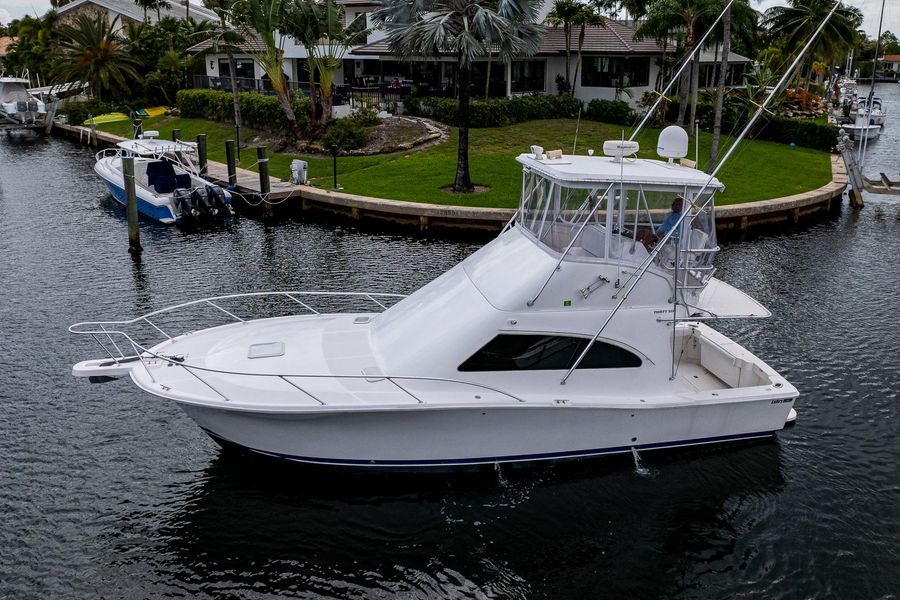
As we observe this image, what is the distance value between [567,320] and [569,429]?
1.42 metres

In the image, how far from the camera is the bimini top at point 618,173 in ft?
31.6

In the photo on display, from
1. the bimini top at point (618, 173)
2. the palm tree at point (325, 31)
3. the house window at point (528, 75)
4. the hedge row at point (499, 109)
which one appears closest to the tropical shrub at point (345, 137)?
the palm tree at point (325, 31)

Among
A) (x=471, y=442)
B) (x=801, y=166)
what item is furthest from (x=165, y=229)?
(x=801, y=166)

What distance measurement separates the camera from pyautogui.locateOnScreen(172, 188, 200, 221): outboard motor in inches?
952

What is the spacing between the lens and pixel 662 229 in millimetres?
10031

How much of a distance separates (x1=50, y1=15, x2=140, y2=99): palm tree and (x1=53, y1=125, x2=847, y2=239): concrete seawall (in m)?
27.4

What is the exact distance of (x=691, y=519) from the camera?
31.3 ft

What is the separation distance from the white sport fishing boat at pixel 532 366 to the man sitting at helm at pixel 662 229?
0.07m

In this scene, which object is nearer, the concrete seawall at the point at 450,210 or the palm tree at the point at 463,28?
the palm tree at the point at 463,28

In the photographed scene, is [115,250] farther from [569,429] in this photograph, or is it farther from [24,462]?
[569,429]

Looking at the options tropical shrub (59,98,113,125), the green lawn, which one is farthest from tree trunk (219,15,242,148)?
tropical shrub (59,98,113,125)

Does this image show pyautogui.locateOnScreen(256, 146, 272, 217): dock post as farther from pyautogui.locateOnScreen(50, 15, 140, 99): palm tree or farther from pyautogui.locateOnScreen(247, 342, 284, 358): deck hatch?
pyautogui.locateOnScreen(50, 15, 140, 99): palm tree

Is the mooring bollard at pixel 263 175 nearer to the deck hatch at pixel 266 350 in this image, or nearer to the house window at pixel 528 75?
the deck hatch at pixel 266 350

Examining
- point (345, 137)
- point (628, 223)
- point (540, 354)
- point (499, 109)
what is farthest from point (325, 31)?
point (540, 354)
